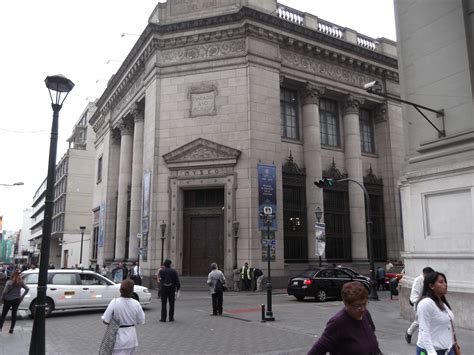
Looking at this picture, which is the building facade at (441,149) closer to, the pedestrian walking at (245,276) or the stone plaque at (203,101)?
the pedestrian walking at (245,276)

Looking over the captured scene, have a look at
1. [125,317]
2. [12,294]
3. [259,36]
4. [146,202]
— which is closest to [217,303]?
[12,294]

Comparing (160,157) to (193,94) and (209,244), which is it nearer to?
(193,94)

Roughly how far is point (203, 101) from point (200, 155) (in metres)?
3.63

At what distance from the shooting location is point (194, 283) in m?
25.3

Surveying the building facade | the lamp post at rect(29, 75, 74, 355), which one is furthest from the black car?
the lamp post at rect(29, 75, 74, 355)

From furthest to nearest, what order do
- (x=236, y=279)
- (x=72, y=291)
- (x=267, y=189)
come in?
(x=267, y=189)
(x=236, y=279)
(x=72, y=291)

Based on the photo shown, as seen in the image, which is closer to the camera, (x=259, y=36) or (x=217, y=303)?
(x=217, y=303)

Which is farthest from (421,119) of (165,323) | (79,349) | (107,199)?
(107,199)

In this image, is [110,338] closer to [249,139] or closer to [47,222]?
[47,222]

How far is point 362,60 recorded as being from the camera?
32.6 m

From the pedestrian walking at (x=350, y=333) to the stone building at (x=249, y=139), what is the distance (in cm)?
2138

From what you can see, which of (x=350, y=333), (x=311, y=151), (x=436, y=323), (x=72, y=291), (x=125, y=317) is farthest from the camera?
(x=311, y=151)

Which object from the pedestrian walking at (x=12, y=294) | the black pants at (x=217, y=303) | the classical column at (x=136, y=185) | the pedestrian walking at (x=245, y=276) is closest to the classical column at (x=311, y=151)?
the pedestrian walking at (x=245, y=276)

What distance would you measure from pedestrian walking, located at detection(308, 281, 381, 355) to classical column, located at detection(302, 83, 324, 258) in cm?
2488
